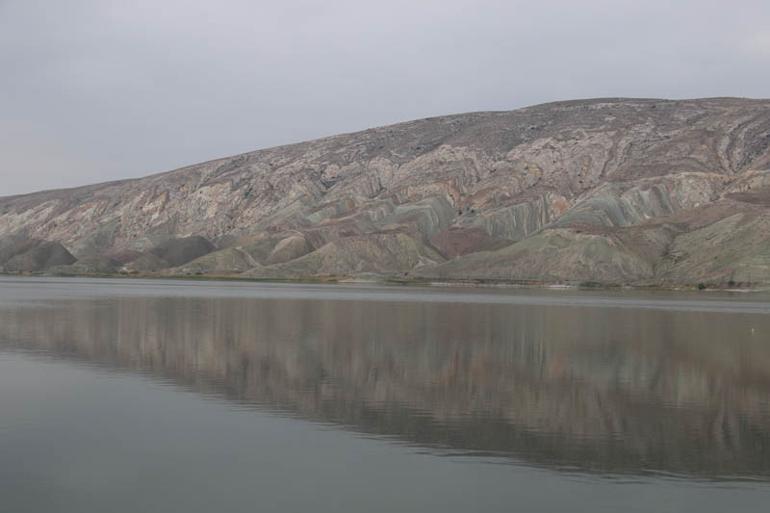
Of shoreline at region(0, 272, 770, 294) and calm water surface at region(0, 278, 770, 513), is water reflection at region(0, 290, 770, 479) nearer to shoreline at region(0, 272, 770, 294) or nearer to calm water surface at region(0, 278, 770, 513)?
calm water surface at region(0, 278, 770, 513)

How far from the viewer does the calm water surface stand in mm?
15281

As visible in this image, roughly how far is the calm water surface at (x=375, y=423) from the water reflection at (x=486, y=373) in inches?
4.3

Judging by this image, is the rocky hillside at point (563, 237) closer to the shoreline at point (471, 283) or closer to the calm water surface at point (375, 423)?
the shoreline at point (471, 283)

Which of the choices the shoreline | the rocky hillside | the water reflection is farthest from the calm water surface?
the rocky hillside

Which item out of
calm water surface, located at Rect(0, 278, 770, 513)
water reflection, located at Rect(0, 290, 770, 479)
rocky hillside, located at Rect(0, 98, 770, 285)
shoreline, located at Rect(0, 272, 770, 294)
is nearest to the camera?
calm water surface, located at Rect(0, 278, 770, 513)

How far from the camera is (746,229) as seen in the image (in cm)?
13875

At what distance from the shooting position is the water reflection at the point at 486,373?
19.6m

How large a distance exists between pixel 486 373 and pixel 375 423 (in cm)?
997

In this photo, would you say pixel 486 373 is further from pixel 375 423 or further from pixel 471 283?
pixel 471 283

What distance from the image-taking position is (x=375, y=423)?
69.7 ft

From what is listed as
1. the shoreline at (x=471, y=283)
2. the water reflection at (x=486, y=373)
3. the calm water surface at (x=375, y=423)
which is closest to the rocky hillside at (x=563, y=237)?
the shoreline at (x=471, y=283)

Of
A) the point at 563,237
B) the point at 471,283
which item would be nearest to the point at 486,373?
the point at 471,283

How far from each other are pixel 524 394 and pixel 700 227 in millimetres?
134848

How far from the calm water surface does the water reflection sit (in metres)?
0.11
